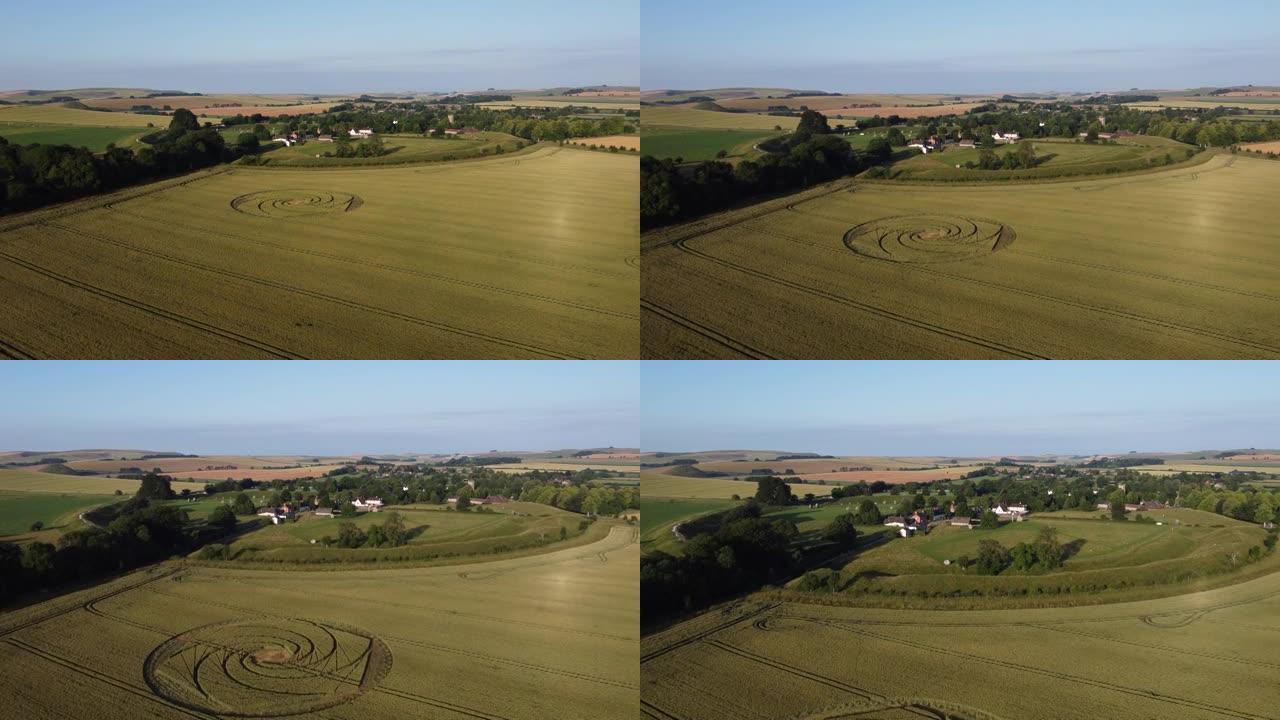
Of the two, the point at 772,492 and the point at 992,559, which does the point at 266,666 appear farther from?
the point at 772,492

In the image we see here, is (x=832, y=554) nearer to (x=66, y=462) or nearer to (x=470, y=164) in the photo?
(x=470, y=164)

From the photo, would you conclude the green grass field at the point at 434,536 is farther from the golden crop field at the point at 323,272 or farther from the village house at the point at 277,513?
the golden crop field at the point at 323,272

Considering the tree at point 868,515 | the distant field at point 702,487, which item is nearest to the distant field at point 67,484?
the distant field at point 702,487

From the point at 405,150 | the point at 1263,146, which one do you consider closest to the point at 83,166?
the point at 405,150

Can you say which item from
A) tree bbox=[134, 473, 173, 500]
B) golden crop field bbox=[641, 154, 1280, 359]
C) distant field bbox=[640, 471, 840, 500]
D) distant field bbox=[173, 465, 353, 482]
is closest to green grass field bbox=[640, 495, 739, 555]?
distant field bbox=[640, 471, 840, 500]

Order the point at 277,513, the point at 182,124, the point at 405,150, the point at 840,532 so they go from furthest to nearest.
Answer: the point at 405,150 → the point at 182,124 → the point at 277,513 → the point at 840,532

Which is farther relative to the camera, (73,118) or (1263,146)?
(73,118)

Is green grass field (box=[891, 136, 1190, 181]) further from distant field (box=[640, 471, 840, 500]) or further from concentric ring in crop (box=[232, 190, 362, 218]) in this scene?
concentric ring in crop (box=[232, 190, 362, 218])
